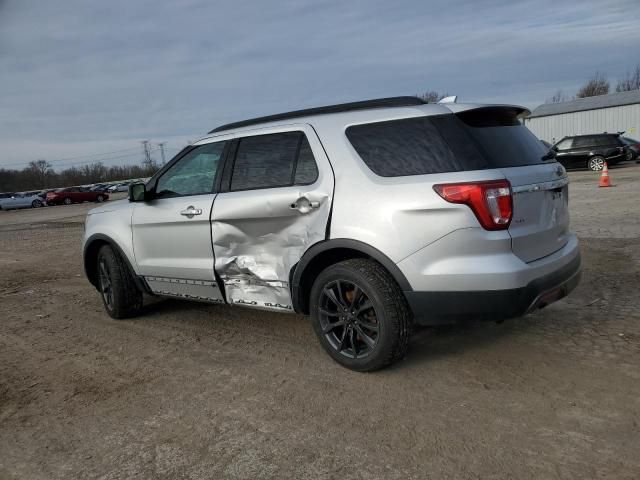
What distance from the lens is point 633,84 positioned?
7569 cm

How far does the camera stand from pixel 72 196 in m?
40.8

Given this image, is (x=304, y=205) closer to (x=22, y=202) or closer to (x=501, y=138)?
(x=501, y=138)

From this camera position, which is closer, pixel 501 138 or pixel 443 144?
pixel 443 144

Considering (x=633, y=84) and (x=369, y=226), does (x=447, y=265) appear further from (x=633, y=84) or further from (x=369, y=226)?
(x=633, y=84)

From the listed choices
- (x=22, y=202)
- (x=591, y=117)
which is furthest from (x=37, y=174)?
(x=591, y=117)

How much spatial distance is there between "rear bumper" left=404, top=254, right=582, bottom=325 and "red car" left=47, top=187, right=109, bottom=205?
4226 cm

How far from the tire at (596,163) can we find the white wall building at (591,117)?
54.4ft

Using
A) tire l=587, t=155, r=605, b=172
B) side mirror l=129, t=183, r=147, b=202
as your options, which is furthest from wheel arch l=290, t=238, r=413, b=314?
tire l=587, t=155, r=605, b=172

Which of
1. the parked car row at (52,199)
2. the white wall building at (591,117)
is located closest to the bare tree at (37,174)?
the parked car row at (52,199)

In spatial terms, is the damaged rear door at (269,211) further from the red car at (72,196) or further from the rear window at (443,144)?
the red car at (72,196)

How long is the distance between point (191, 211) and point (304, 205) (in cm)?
117

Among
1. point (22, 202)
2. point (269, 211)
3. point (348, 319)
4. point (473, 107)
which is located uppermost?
point (473, 107)

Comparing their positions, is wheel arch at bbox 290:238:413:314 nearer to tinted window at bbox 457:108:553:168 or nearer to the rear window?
the rear window

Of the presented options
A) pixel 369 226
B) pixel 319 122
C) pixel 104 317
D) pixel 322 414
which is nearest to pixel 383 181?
pixel 369 226
